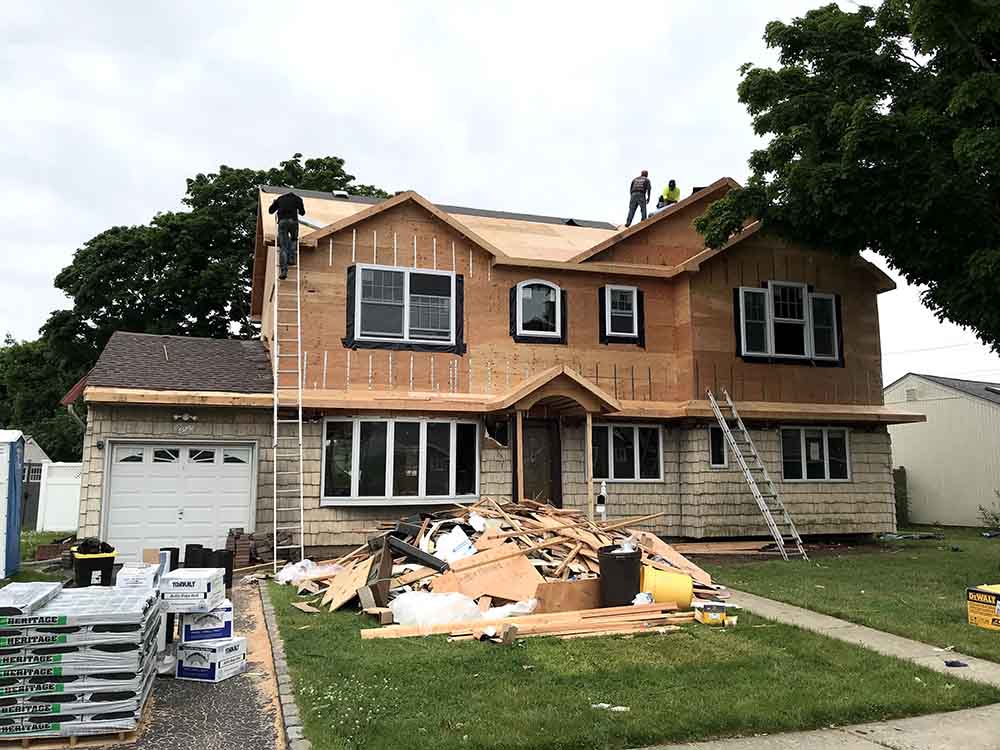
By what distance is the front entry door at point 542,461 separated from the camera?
16641mm

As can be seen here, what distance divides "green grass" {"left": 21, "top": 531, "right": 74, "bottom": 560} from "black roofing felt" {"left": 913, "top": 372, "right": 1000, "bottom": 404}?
93.0 feet

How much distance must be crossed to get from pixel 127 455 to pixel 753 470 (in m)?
12.7

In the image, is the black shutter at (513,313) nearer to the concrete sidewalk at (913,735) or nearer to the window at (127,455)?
the window at (127,455)

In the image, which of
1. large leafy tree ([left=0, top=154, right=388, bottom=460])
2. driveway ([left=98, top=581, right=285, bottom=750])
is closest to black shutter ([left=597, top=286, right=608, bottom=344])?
driveway ([left=98, top=581, right=285, bottom=750])

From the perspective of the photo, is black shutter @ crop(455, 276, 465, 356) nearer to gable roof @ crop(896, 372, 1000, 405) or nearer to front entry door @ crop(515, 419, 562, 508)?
front entry door @ crop(515, 419, 562, 508)

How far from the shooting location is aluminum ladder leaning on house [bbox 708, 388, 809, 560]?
53.5 ft

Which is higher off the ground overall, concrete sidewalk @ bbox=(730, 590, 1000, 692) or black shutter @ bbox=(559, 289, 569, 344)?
black shutter @ bbox=(559, 289, 569, 344)

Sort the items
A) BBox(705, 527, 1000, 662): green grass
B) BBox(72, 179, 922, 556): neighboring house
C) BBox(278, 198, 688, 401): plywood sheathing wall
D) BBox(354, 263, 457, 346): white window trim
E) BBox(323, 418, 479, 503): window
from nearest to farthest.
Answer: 1. BBox(705, 527, 1000, 662): green grass
2. BBox(72, 179, 922, 556): neighboring house
3. BBox(323, 418, 479, 503): window
4. BBox(278, 198, 688, 401): plywood sheathing wall
5. BBox(354, 263, 457, 346): white window trim

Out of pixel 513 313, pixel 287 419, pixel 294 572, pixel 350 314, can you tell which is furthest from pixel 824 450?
pixel 294 572

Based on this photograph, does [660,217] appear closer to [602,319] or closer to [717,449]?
[602,319]

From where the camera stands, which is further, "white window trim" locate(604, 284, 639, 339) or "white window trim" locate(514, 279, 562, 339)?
"white window trim" locate(604, 284, 639, 339)

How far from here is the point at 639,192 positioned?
2211 cm

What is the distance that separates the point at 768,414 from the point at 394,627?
1130 centimetres

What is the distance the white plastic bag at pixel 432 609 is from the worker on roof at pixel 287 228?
783cm
